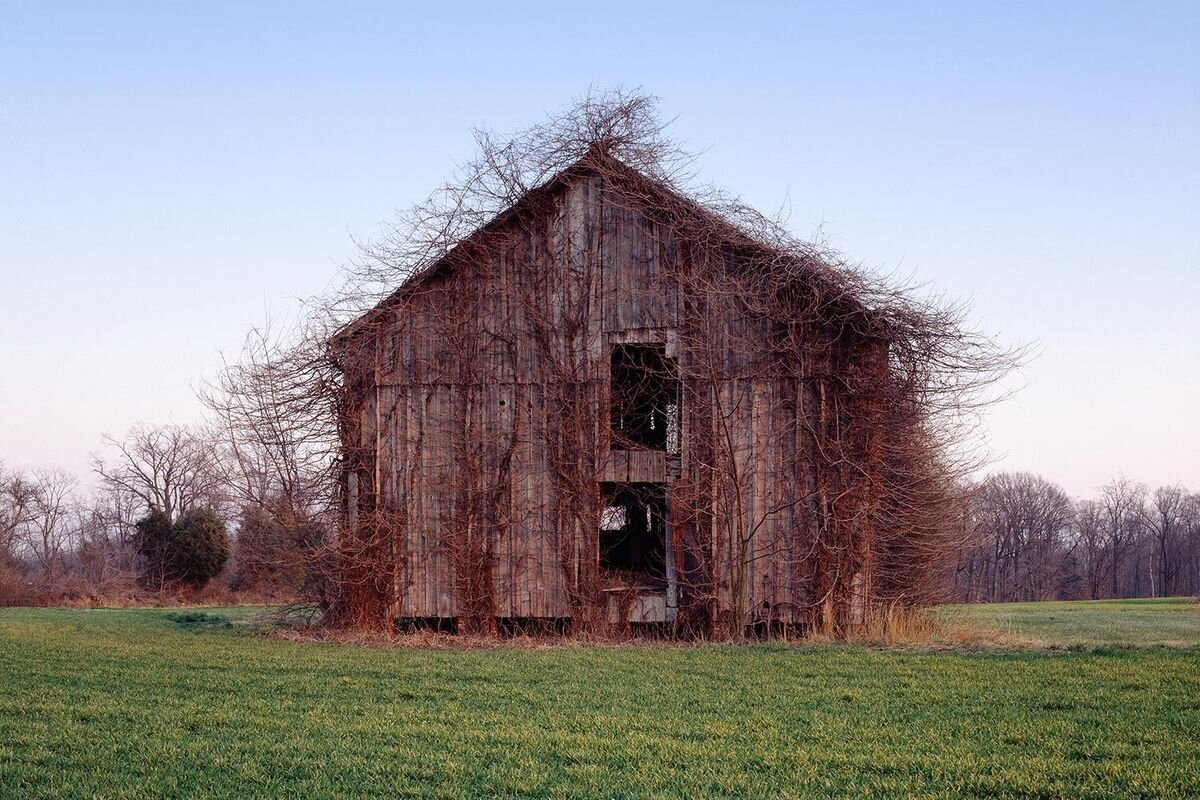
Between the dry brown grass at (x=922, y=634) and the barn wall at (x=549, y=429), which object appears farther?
the barn wall at (x=549, y=429)

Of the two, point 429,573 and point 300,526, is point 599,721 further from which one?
point 300,526

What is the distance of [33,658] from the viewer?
595 inches

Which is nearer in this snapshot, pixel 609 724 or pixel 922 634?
pixel 609 724

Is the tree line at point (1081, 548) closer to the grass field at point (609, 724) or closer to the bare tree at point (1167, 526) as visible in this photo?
the bare tree at point (1167, 526)

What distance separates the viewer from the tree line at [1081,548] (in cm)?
8012

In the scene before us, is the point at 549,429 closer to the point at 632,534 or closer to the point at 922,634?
the point at 632,534

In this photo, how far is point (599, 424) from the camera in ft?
61.0

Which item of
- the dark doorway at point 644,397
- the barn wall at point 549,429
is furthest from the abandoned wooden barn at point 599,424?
the dark doorway at point 644,397

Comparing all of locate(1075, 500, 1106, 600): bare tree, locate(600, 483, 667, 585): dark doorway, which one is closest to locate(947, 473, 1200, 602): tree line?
locate(1075, 500, 1106, 600): bare tree

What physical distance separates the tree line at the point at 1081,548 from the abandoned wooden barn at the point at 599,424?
197 ft

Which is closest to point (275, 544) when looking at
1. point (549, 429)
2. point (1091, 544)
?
point (549, 429)

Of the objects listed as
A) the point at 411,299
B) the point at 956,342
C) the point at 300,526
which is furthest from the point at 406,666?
the point at 956,342

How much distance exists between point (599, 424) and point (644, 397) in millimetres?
4853

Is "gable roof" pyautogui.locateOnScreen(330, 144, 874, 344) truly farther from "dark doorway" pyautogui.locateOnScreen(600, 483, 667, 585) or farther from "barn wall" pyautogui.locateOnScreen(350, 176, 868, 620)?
"dark doorway" pyautogui.locateOnScreen(600, 483, 667, 585)
